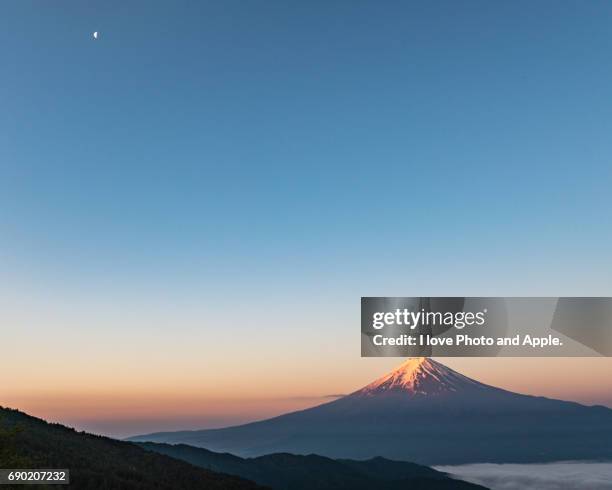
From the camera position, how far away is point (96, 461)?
61.8 meters

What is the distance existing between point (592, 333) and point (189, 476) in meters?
41.7

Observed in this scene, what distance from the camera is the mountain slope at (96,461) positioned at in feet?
166

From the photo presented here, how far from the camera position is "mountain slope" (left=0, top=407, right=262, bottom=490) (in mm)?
50469

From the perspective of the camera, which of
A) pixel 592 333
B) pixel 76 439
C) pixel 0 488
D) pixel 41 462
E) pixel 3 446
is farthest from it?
pixel 76 439

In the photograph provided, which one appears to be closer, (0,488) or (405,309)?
(0,488)

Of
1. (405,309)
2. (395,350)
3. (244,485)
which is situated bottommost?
(244,485)

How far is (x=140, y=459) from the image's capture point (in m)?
74.2

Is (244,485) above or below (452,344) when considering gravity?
below

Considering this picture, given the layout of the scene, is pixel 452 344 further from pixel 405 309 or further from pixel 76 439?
pixel 76 439

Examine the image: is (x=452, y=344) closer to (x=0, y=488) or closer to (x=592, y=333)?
(x=592, y=333)

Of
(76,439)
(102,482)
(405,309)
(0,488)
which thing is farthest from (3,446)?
(76,439)

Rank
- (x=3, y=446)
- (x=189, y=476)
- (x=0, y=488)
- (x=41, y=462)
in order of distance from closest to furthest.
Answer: (x=0, y=488) → (x=3, y=446) → (x=41, y=462) → (x=189, y=476)

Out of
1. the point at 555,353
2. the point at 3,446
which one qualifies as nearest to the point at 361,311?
the point at 555,353

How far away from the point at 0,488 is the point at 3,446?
7.08 m
